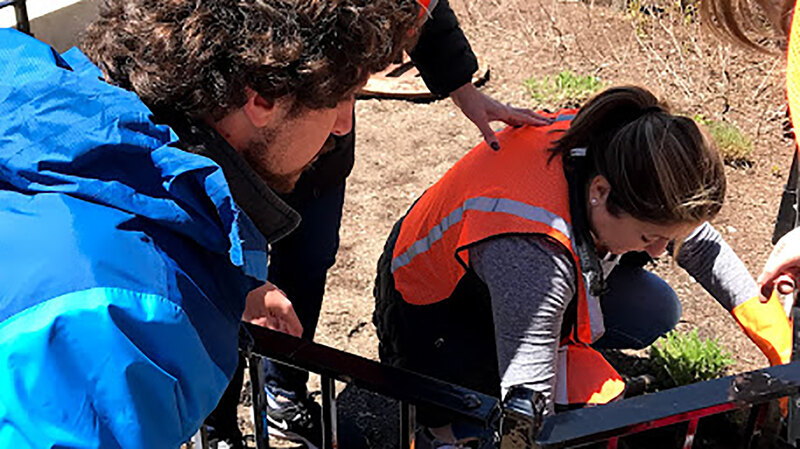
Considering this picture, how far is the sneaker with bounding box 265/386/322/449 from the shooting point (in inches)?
112

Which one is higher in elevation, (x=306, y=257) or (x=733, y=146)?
(x=306, y=257)

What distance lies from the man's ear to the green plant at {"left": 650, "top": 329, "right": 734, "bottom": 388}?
210cm

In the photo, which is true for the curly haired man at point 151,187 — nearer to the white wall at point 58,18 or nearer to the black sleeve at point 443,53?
the black sleeve at point 443,53

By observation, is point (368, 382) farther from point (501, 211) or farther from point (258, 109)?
point (501, 211)

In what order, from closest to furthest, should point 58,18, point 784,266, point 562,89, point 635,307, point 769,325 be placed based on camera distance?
1. point 784,266
2. point 769,325
3. point 635,307
4. point 58,18
5. point 562,89

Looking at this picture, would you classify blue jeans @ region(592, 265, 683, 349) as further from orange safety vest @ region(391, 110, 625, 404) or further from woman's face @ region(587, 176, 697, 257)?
woman's face @ region(587, 176, 697, 257)

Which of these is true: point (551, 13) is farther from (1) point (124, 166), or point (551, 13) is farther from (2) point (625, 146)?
(1) point (124, 166)

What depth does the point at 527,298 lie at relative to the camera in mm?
2076

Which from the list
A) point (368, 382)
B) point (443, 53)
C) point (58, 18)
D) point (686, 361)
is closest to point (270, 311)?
point (368, 382)

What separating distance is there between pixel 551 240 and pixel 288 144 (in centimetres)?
81

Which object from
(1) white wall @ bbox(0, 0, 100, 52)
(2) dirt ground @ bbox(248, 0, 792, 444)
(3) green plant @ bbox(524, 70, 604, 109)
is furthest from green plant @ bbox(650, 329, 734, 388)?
(1) white wall @ bbox(0, 0, 100, 52)

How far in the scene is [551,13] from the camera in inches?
229

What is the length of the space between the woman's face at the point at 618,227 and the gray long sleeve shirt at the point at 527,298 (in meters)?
0.12

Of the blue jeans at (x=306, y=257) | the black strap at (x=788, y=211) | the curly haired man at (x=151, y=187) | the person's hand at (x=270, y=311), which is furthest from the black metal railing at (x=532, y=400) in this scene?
the black strap at (x=788, y=211)
